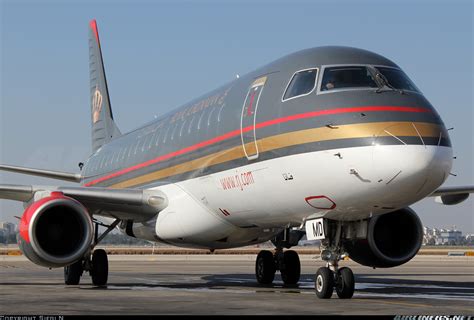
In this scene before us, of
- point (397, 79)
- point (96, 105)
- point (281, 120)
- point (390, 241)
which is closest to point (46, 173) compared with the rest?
point (96, 105)

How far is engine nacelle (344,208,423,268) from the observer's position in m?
17.1

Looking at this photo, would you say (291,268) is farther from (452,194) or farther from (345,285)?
(345,285)

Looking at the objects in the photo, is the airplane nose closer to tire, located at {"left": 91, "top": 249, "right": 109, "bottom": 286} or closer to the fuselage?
the fuselage

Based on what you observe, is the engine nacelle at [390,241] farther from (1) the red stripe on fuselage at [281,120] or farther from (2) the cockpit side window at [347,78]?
A: (2) the cockpit side window at [347,78]

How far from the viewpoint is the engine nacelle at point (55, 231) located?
1653 cm

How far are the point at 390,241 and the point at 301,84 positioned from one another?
16.0 ft

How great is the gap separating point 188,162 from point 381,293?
5.13 m

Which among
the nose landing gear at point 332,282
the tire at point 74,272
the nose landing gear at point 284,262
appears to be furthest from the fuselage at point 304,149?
the tire at point 74,272

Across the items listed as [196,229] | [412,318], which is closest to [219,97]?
[196,229]

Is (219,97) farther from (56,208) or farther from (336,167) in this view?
(336,167)

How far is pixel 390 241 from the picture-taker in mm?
17547

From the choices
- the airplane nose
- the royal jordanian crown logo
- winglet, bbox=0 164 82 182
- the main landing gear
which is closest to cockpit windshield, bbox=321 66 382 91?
the airplane nose

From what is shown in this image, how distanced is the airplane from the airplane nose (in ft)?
0.06

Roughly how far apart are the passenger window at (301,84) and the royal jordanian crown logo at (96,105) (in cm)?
1784
